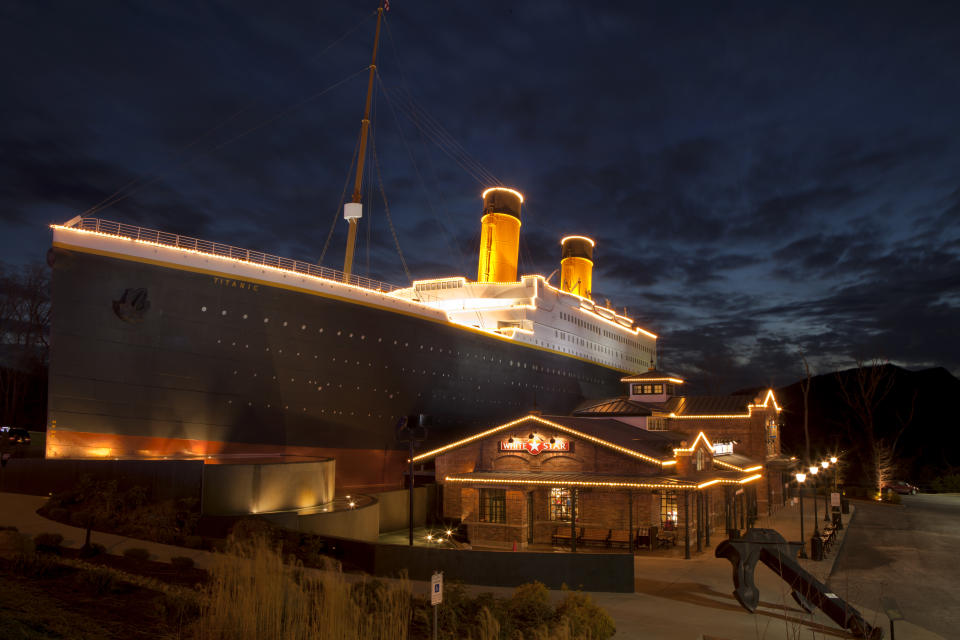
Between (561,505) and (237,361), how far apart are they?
13262 millimetres

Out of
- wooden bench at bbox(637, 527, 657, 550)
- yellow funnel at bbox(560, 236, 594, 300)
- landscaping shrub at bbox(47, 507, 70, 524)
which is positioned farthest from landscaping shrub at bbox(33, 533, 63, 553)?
yellow funnel at bbox(560, 236, 594, 300)

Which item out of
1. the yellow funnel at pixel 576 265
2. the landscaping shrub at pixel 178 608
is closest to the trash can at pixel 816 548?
the landscaping shrub at pixel 178 608

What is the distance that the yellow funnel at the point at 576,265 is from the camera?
55.5 metres

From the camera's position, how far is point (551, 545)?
22969 mm

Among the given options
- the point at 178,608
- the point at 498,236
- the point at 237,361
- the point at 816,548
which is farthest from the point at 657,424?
the point at 178,608

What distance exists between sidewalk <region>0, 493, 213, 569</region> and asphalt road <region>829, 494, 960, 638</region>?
1439cm

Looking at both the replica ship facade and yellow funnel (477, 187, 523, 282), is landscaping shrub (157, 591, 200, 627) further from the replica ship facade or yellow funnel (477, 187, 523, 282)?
yellow funnel (477, 187, 523, 282)

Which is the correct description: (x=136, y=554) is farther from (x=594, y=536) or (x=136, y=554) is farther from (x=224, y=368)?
(x=594, y=536)

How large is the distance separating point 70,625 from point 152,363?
46.1ft

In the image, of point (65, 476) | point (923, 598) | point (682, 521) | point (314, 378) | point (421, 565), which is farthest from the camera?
point (314, 378)

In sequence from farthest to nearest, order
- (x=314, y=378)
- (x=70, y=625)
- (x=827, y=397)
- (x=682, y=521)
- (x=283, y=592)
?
(x=827, y=397)
(x=314, y=378)
(x=682, y=521)
(x=283, y=592)
(x=70, y=625)

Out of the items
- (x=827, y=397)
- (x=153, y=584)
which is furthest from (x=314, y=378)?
(x=827, y=397)

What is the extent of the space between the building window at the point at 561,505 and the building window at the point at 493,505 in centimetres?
224

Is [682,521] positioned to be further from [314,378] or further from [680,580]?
[314,378]
